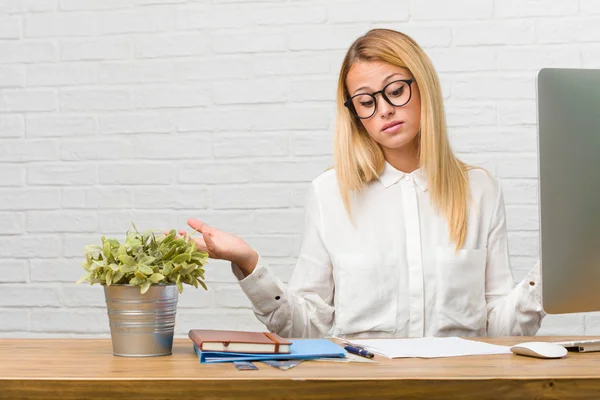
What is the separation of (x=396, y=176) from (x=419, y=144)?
0.34 feet

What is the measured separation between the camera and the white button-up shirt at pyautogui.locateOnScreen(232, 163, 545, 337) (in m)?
1.98

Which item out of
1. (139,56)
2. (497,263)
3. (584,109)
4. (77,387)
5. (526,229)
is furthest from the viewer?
(139,56)

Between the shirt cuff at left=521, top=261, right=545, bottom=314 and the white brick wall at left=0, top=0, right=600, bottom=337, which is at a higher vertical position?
the white brick wall at left=0, top=0, right=600, bottom=337

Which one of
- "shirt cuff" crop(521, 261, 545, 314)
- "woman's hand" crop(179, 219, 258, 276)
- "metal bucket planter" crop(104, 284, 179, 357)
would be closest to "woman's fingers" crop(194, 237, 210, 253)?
"woman's hand" crop(179, 219, 258, 276)

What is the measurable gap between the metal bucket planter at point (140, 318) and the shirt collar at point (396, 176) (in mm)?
861

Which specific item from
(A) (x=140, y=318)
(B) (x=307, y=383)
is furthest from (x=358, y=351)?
(A) (x=140, y=318)

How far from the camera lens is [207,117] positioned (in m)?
2.68

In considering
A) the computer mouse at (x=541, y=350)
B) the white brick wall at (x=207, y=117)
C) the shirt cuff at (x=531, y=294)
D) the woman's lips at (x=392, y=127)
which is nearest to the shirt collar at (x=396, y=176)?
the woman's lips at (x=392, y=127)

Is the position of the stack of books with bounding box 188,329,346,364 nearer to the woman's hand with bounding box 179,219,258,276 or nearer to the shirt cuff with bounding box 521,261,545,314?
the woman's hand with bounding box 179,219,258,276

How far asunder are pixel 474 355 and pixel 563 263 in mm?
210

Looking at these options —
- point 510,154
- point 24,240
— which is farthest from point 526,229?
point 24,240

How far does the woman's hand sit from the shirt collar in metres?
0.53

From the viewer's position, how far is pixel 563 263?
4.29 feet

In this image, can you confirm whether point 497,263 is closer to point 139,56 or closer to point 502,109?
point 502,109
